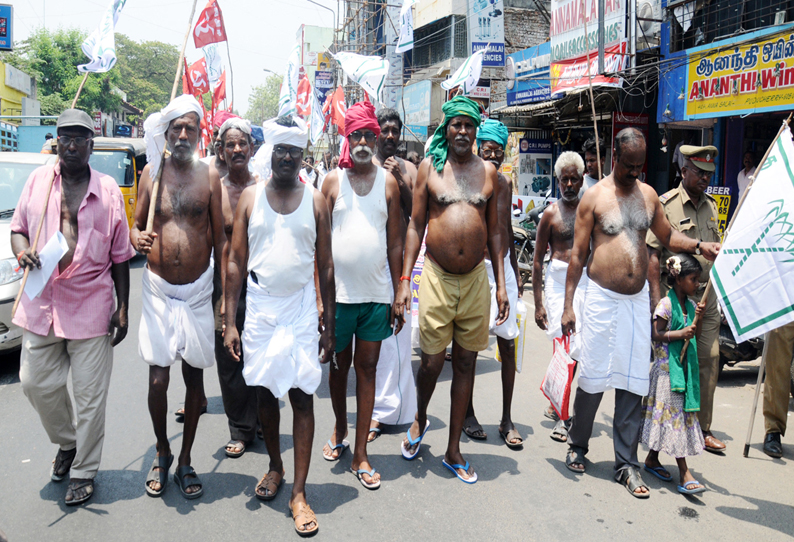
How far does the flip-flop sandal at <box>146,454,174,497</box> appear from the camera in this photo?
377 cm

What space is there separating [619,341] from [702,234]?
1.21 meters

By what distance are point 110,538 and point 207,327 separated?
125 centimetres

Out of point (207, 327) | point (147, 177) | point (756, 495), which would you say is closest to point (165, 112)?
point (147, 177)

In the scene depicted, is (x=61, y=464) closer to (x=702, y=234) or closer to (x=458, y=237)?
(x=458, y=237)

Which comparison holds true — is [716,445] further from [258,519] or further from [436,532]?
[258,519]

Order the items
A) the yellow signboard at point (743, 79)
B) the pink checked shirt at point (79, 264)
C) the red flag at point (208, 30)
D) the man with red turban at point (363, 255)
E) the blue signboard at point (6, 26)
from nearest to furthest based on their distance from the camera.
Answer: the pink checked shirt at point (79, 264) → the man with red turban at point (363, 255) → the red flag at point (208, 30) → the yellow signboard at point (743, 79) → the blue signboard at point (6, 26)

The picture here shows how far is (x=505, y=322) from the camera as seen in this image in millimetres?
4898

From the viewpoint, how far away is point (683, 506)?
147 inches

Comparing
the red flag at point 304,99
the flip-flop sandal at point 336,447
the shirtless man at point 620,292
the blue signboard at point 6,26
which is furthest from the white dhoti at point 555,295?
the blue signboard at point 6,26

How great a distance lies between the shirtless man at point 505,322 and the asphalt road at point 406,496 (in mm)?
114

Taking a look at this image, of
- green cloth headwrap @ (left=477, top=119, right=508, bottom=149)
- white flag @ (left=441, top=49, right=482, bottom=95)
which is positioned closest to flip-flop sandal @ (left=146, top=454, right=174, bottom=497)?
green cloth headwrap @ (left=477, top=119, right=508, bottom=149)

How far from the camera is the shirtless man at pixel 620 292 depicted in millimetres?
4078

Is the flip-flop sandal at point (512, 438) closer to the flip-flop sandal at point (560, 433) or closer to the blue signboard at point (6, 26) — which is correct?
the flip-flop sandal at point (560, 433)

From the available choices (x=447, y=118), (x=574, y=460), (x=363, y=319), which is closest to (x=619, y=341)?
(x=574, y=460)
